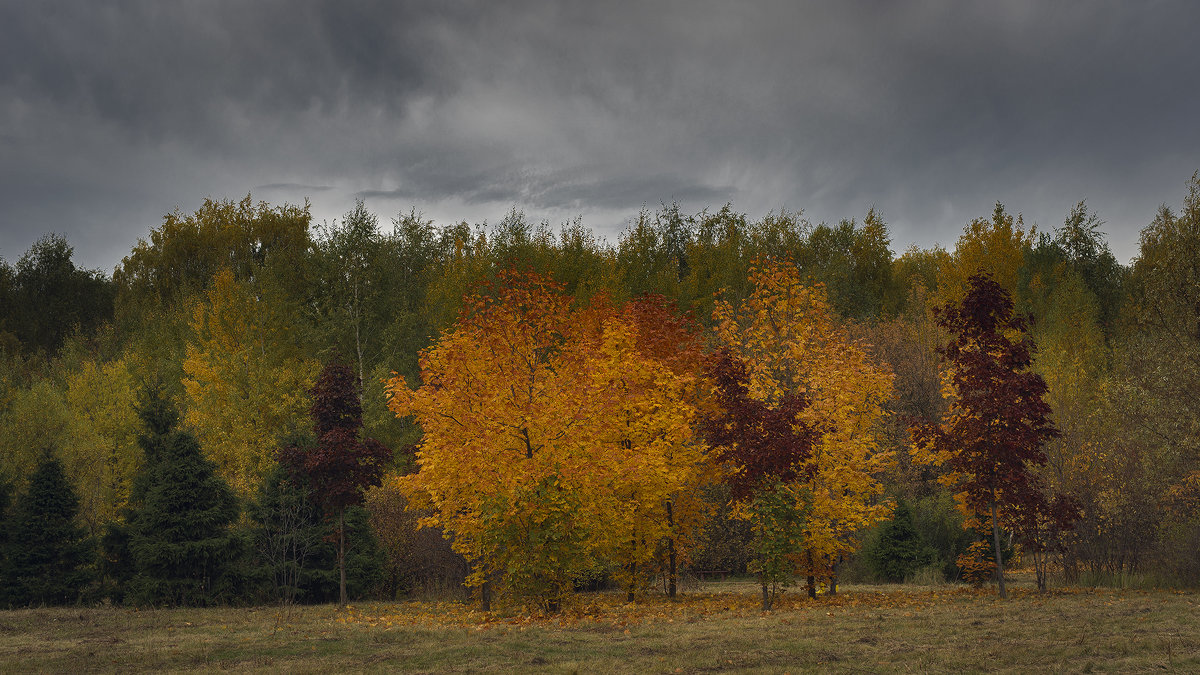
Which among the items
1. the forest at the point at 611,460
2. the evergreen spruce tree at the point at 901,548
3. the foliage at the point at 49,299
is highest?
the foliage at the point at 49,299

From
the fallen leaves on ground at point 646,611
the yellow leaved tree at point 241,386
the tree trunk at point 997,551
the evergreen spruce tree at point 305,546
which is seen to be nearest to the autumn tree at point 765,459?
the fallen leaves on ground at point 646,611

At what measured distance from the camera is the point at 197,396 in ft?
96.0

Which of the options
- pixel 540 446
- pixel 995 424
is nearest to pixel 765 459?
pixel 540 446

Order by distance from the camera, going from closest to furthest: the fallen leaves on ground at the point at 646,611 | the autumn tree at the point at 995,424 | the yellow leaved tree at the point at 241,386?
the fallen leaves on ground at the point at 646,611, the autumn tree at the point at 995,424, the yellow leaved tree at the point at 241,386

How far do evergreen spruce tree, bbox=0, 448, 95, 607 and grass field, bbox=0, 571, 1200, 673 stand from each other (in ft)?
10.7

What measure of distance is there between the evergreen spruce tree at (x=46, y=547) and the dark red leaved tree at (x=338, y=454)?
716 centimetres

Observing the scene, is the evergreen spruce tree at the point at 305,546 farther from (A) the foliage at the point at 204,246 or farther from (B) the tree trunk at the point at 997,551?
Answer: (A) the foliage at the point at 204,246

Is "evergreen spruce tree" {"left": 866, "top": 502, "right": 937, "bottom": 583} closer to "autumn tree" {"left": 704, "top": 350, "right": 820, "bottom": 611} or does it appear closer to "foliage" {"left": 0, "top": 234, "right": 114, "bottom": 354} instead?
"autumn tree" {"left": 704, "top": 350, "right": 820, "bottom": 611}

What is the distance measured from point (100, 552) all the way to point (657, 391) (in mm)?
15691

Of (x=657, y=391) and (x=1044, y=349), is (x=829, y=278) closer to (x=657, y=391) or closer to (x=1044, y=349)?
A: (x=1044, y=349)

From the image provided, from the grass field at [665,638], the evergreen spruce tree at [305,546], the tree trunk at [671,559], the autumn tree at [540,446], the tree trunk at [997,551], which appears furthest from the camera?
the evergreen spruce tree at [305,546]

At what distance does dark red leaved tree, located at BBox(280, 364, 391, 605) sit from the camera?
55.5 feet

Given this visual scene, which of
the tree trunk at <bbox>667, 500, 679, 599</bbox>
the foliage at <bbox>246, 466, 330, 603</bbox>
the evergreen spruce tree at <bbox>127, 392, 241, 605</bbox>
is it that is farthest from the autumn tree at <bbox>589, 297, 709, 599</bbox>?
the evergreen spruce tree at <bbox>127, 392, 241, 605</bbox>

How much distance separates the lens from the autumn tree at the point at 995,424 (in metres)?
15.7
